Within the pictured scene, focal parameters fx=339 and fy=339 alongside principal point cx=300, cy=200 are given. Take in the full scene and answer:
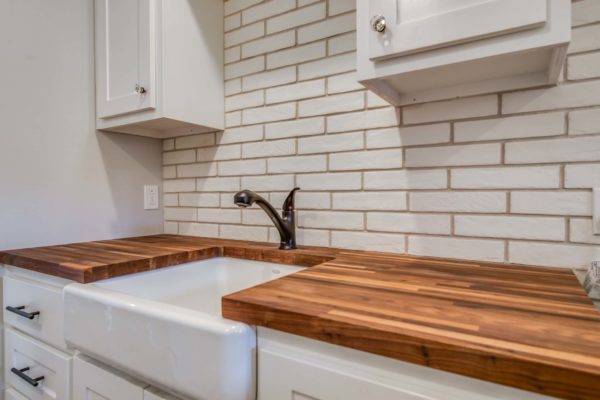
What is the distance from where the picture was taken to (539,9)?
0.63 m

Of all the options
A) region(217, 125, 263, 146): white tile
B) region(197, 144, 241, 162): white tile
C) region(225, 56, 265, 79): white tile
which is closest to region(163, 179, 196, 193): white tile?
region(197, 144, 241, 162): white tile

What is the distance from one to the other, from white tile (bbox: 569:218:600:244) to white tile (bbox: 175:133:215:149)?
4.25 feet

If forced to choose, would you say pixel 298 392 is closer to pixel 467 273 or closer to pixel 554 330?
pixel 554 330

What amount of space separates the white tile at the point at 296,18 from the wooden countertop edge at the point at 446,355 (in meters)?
1.06

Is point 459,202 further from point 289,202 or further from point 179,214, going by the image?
point 179,214

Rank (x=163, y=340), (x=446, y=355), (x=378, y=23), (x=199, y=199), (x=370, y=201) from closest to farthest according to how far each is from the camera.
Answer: (x=446, y=355)
(x=163, y=340)
(x=378, y=23)
(x=370, y=201)
(x=199, y=199)

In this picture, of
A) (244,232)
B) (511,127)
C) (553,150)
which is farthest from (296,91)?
(553,150)

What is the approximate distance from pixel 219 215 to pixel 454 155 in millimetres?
969

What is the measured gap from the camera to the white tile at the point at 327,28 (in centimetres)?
115

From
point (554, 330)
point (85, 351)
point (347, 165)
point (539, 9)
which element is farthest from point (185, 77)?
point (554, 330)

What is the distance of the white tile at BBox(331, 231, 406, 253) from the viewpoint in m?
1.07

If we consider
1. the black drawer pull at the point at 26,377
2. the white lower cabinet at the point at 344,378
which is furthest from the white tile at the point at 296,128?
the black drawer pull at the point at 26,377

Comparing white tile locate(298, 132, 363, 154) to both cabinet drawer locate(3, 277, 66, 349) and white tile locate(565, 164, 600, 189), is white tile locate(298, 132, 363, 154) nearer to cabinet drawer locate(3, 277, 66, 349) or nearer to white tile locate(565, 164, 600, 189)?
white tile locate(565, 164, 600, 189)

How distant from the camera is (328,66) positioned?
1.19m
